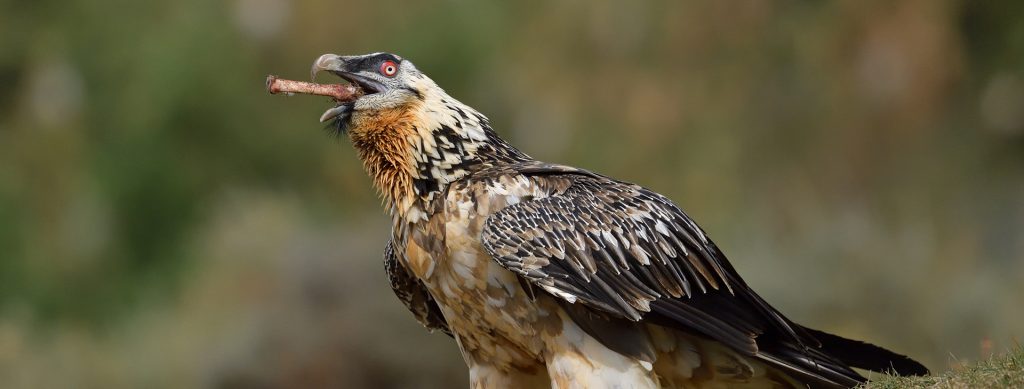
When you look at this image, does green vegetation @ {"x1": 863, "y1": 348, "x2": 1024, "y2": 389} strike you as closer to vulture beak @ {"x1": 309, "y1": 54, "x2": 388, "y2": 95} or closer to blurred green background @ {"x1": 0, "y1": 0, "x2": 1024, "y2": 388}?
vulture beak @ {"x1": 309, "y1": 54, "x2": 388, "y2": 95}

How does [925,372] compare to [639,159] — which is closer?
[925,372]

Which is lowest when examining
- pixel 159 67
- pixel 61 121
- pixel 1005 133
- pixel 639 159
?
pixel 61 121

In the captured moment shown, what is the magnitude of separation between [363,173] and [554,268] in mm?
8543

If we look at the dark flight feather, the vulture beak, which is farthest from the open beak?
the dark flight feather

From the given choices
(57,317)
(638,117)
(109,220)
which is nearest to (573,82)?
(638,117)

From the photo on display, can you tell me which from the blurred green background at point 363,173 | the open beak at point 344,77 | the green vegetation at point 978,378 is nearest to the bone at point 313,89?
the open beak at point 344,77

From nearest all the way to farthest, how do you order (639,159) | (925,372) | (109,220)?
(925,372) < (639,159) < (109,220)

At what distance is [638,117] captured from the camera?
13.8m

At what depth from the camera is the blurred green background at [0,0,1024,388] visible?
13328 millimetres

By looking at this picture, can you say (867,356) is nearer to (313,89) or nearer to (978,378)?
(978,378)

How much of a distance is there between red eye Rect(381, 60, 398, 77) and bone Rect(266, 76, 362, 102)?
0.18m

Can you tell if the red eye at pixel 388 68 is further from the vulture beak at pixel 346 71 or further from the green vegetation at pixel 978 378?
the green vegetation at pixel 978 378

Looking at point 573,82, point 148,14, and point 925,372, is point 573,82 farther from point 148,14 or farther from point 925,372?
point 925,372

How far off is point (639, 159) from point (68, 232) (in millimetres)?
6652
